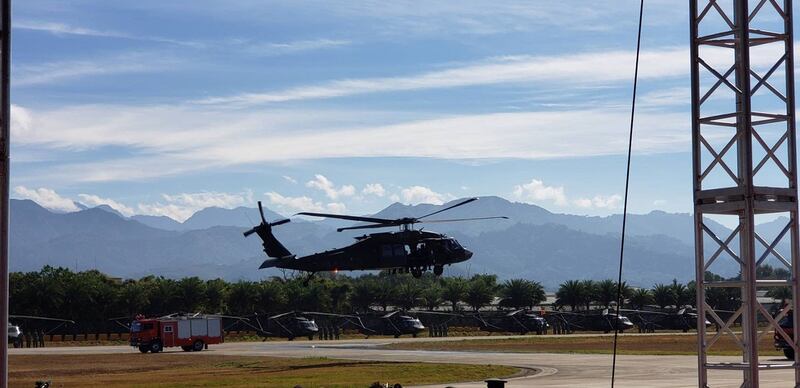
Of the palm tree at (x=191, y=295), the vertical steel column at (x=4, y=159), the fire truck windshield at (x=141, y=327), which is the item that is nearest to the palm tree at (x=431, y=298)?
the palm tree at (x=191, y=295)

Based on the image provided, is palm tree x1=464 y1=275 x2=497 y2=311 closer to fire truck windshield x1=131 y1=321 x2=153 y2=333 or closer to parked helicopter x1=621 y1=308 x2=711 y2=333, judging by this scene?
parked helicopter x1=621 y1=308 x2=711 y2=333

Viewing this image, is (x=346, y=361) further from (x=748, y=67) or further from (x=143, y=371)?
(x=748, y=67)

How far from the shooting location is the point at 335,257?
67938 millimetres

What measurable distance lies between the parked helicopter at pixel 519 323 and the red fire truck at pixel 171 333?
3780 cm

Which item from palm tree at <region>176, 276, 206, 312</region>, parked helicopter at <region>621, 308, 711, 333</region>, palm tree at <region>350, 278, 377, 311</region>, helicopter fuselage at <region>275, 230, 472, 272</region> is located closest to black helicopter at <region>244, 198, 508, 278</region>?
helicopter fuselage at <region>275, 230, 472, 272</region>

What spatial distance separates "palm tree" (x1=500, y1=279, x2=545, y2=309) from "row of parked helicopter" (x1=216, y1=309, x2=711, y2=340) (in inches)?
546

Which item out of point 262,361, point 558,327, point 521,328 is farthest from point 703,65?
point 558,327

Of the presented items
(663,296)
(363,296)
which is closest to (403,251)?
(363,296)

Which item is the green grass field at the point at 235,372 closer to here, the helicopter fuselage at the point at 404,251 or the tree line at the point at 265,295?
the helicopter fuselage at the point at 404,251

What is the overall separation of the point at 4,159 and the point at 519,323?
299 feet

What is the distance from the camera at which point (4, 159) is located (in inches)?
699

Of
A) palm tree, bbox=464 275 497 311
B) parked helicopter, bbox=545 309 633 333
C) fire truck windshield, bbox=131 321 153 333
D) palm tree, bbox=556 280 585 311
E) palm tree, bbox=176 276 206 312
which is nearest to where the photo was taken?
fire truck windshield, bbox=131 321 153 333

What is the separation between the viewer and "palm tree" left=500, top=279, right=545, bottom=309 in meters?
134

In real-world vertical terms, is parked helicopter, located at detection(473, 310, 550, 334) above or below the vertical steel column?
below
